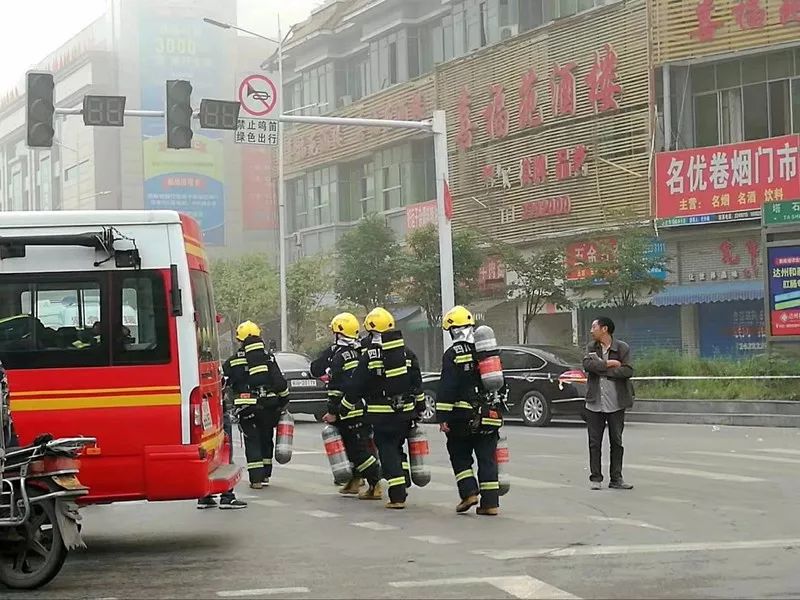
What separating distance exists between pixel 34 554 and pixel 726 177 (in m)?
26.6

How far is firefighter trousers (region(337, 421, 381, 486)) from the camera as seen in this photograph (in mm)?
12781

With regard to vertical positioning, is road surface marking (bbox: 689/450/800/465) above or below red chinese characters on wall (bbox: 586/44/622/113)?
below

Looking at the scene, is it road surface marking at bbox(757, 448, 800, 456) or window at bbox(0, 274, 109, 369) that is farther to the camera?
road surface marking at bbox(757, 448, 800, 456)

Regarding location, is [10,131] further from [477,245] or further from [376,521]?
[376,521]

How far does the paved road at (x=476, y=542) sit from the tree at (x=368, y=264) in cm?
2395

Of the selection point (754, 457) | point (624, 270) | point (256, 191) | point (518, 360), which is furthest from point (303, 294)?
point (256, 191)

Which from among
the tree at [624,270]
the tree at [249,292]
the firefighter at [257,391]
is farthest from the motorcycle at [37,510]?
the tree at [249,292]

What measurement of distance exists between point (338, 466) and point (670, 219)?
2210cm

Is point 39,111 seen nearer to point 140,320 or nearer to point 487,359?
point 487,359

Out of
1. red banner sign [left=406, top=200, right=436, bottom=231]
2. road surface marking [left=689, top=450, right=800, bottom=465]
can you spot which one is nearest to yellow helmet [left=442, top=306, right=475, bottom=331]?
road surface marking [left=689, top=450, right=800, bottom=465]

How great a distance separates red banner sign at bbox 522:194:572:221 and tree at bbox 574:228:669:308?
5.21 meters

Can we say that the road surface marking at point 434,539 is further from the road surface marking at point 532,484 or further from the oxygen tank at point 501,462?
the road surface marking at point 532,484

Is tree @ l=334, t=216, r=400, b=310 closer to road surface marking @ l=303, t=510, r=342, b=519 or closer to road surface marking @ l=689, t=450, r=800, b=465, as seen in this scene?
road surface marking @ l=689, t=450, r=800, b=465

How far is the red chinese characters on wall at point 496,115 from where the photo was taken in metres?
40.2
